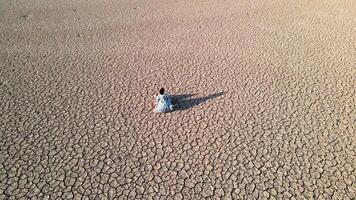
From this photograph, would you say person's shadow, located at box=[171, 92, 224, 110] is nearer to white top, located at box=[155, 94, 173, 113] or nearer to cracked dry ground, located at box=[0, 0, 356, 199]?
cracked dry ground, located at box=[0, 0, 356, 199]

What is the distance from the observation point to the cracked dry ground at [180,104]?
532 cm

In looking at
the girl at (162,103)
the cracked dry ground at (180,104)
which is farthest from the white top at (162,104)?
the cracked dry ground at (180,104)

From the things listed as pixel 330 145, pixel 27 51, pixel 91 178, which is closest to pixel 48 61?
pixel 27 51

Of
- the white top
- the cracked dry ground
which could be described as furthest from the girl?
the cracked dry ground

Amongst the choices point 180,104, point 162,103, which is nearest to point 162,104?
point 162,103

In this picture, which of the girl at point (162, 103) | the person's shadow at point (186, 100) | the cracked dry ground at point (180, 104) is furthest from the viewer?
the person's shadow at point (186, 100)

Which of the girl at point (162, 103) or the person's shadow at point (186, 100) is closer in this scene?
the girl at point (162, 103)

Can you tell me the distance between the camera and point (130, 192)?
5109 mm

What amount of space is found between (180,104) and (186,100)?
0.66ft

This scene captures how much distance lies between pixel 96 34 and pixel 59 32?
1170mm

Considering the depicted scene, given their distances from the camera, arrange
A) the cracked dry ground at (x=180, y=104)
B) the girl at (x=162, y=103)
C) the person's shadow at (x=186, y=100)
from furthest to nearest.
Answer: the person's shadow at (x=186, y=100)
the girl at (x=162, y=103)
the cracked dry ground at (x=180, y=104)

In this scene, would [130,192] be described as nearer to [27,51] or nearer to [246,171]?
[246,171]

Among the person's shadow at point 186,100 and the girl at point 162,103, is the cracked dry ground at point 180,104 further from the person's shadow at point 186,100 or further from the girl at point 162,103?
the girl at point 162,103

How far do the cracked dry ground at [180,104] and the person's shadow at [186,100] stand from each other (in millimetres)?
38
